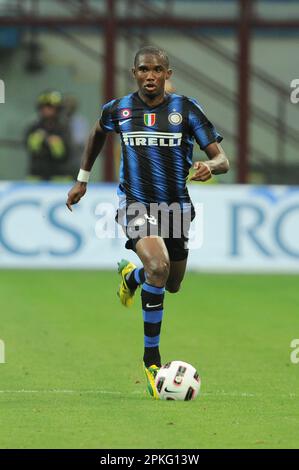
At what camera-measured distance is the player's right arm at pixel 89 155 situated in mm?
9945

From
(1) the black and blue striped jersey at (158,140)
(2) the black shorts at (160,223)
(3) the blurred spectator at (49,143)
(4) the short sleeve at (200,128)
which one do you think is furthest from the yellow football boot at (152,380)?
(3) the blurred spectator at (49,143)

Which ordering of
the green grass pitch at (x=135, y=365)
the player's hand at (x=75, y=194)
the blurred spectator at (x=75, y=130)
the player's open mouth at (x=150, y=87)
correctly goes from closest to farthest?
the green grass pitch at (x=135, y=365) < the player's open mouth at (x=150, y=87) < the player's hand at (x=75, y=194) < the blurred spectator at (x=75, y=130)

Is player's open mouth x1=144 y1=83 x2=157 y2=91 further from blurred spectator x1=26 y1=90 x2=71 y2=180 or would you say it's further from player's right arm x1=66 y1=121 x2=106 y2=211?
blurred spectator x1=26 y1=90 x2=71 y2=180

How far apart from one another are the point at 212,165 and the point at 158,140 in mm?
631

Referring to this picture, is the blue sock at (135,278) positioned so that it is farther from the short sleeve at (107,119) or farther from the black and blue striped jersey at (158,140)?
the short sleeve at (107,119)

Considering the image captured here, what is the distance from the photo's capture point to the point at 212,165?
30.0ft

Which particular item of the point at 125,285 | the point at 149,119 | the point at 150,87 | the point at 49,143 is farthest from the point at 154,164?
the point at 49,143

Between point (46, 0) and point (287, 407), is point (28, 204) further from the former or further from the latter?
point (287, 407)

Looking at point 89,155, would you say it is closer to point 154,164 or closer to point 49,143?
point 154,164

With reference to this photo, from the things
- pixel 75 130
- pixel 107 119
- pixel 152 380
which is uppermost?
pixel 107 119

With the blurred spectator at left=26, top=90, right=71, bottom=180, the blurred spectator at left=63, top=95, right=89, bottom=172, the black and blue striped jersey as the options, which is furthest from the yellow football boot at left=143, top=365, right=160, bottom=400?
the blurred spectator at left=63, top=95, right=89, bottom=172

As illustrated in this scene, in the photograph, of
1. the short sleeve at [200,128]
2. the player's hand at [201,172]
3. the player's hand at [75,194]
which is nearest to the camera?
the player's hand at [201,172]

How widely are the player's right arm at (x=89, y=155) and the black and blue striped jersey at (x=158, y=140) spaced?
0.45ft

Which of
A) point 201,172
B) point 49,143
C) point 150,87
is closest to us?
point 201,172
